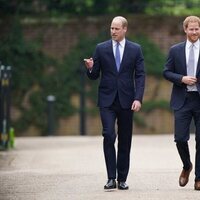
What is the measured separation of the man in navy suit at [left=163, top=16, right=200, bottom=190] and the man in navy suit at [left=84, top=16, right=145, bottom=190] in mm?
381

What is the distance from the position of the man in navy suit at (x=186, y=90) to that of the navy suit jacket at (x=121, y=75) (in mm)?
335

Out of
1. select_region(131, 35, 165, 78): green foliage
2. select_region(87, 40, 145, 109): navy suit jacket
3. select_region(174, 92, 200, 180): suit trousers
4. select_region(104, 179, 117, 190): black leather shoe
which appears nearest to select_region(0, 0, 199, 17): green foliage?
select_region(131, 35, 165, 78): green foliage

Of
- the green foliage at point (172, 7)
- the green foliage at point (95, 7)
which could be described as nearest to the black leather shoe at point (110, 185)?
the green foliage at point (95, 7)

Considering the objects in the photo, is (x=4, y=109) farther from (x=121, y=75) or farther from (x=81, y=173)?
(x=121, y=75)

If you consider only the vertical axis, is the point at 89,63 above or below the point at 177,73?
above

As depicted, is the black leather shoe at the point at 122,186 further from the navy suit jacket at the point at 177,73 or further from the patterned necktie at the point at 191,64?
the patterned necktie at the point at 191,64

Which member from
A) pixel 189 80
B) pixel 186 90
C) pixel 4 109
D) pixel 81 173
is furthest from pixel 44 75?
pixel 189 80

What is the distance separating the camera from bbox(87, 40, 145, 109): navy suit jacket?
33.5 feet

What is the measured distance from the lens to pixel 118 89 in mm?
10211

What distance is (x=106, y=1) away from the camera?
23.3 m

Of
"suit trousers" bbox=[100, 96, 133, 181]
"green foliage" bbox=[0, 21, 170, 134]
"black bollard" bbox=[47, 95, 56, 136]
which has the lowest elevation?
"black bollard" bbox=[47, 95, 56, 136]

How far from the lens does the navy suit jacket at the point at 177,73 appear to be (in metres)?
10.1

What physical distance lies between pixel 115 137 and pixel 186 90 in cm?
89

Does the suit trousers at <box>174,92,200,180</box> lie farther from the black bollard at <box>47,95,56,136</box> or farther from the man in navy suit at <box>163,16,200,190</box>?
the black bollard at <box>47,95,56,136</box>
